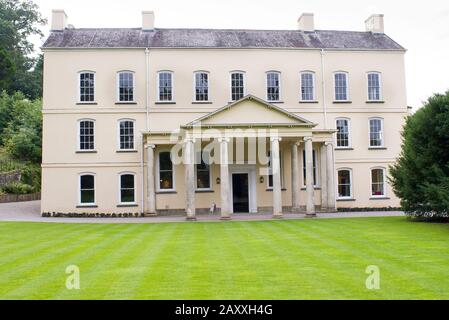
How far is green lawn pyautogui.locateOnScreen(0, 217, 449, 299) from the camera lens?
9133 mm

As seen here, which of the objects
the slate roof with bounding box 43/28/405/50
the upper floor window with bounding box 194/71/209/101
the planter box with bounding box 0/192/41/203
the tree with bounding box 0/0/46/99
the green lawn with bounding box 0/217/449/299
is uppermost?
the tree with bounding box 0/0/46/99

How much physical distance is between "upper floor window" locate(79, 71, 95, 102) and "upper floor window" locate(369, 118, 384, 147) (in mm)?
19149

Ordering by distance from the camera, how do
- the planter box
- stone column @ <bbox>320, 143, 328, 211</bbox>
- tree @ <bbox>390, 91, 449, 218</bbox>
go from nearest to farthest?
1. tree @ <bbox>390, 91, 449, 218</bbox>
2. stone column @ <bbox>320, 143, 328, 211</bbox>
3. the planter box

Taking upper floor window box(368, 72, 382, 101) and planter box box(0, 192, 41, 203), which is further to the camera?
planter box box(0, 192, 41, 203)

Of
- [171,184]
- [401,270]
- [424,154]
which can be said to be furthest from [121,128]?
[401,270]

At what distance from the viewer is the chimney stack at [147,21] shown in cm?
3531

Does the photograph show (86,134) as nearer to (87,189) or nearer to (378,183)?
(87,189)

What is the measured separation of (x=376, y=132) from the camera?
34.9 metres

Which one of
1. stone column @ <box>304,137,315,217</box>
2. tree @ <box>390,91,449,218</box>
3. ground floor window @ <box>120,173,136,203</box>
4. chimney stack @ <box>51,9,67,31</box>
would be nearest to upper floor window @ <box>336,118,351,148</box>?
stone column @ <box>304,137,315,217</box>

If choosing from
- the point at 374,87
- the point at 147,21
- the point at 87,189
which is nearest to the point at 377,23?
the point at 374,87

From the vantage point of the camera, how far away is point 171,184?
3266 cm

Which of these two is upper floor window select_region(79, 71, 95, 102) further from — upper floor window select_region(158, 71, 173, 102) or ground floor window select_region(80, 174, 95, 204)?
ground floor window select_region(80, 174, 95, 204)

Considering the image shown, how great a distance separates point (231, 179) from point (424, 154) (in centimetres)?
1345

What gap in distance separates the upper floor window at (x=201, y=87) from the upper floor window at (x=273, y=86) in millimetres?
4229
